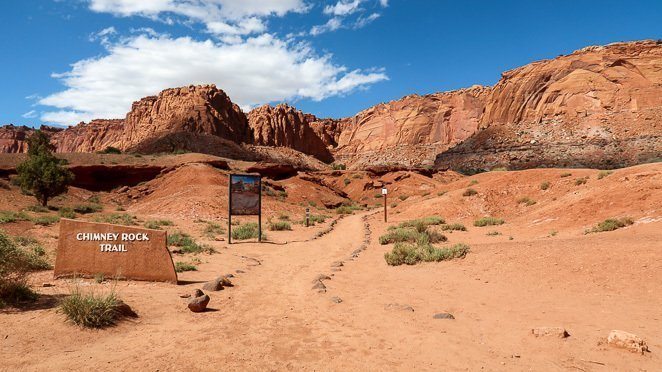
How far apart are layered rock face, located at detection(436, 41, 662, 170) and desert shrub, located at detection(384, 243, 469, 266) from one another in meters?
56.3

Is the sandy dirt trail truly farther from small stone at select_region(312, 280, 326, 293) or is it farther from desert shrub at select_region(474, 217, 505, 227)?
desert shrub at select_region(474, 217, 505, 227)

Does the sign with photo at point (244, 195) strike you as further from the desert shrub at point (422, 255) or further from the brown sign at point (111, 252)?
the brown sign at point (111, 252)

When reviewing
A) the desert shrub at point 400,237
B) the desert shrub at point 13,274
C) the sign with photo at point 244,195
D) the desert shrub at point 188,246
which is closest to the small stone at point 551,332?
the desert shrub at point 13,274

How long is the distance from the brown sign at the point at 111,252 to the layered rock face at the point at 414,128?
91058 mm

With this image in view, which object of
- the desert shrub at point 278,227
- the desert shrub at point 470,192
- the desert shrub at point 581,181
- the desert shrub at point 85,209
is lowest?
the desert shrub at point 278,227

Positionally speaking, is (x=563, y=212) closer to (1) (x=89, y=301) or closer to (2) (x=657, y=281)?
(2) (x=657, y=281)

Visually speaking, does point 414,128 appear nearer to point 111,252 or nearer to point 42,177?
point 42,177

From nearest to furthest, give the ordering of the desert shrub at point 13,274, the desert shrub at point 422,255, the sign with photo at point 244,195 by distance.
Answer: the desert shrub at point 13,274, the desert shrub at point 422,255, the sign with photo at point 244,195

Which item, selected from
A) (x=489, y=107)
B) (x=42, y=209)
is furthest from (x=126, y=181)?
(x=489, y=107)

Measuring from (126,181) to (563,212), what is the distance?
135 ft

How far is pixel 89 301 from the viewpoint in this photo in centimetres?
610

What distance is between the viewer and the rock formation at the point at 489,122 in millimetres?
64938

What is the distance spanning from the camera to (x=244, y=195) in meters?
19.7

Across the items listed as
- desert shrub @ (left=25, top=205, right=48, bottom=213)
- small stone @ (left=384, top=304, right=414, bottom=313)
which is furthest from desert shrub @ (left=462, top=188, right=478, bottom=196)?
desert shrub @ (left=25, top=205, right=48, bottom=213)
